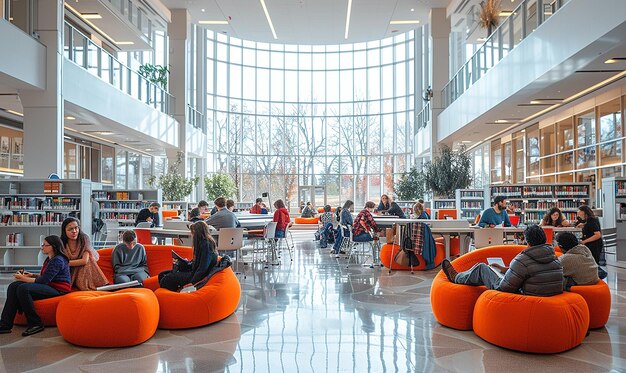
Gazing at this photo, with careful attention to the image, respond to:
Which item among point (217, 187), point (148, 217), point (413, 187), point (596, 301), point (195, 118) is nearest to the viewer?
point (596, 301)

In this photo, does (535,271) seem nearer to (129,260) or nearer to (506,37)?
(129,260)

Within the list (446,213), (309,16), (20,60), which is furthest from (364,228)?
(309,16)

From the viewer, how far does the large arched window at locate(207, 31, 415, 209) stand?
3106 centimetres

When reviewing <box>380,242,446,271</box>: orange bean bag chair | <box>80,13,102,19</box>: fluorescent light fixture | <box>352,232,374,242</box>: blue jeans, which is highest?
<box>80,13,102,19</box>: fluorescent light fixture

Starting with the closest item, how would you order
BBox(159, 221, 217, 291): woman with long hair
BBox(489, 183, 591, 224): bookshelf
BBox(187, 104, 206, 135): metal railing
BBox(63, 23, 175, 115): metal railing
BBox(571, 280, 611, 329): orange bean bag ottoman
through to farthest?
BBox(571, 280, 611, 329): orange bean bag ottoman < BBox(159, 221, 217, 291): woman with long hair < BBox(63, 23, 175, 115): metal railing < BBox(489, 183, 591, 224): bookshelf < BBox(187, 104, 206, 135): metal railing

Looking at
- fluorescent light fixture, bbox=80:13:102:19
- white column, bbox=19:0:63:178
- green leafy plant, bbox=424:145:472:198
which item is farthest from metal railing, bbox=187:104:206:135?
white column, bbox=19:0:63:178

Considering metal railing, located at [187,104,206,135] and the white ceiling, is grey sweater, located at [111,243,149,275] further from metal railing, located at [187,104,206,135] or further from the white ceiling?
metal railing, located at [187,104,206,135]

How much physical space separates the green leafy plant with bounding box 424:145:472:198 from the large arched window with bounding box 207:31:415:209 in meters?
13.2

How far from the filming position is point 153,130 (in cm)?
1798

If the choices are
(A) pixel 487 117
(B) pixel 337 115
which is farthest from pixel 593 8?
(B) pixel 337 115

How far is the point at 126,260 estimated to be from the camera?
20.4ft

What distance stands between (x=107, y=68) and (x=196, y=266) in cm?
1005

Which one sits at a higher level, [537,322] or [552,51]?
[552,51]

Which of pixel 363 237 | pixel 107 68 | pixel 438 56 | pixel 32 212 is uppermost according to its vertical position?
pixel 438 56
